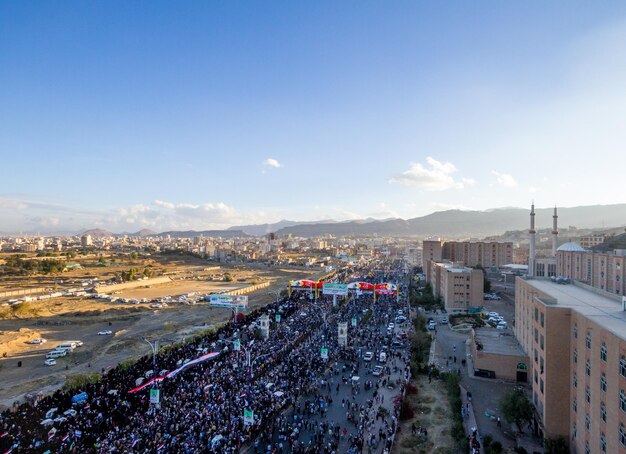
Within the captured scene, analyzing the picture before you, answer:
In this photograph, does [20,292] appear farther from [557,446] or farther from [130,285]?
[557,446]

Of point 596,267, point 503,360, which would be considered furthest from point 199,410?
point 596,267

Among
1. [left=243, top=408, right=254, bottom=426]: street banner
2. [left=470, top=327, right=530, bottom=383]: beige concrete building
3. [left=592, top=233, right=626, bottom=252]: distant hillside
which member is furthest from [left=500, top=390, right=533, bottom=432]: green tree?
[left=592, top=233, right=626, bottom=252]: distant hillside

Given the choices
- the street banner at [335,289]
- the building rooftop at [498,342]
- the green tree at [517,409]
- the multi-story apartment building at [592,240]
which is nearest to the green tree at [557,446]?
the green tree at [517,409]

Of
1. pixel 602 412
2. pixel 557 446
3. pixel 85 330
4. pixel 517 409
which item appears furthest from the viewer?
pixel 85 330

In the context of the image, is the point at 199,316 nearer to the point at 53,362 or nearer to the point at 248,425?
the point at 53,362

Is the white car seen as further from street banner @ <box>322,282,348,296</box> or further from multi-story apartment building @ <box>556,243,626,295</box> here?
multi-story apartment building @ <box>556,243,626,295</box>

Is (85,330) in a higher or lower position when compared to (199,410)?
lower
